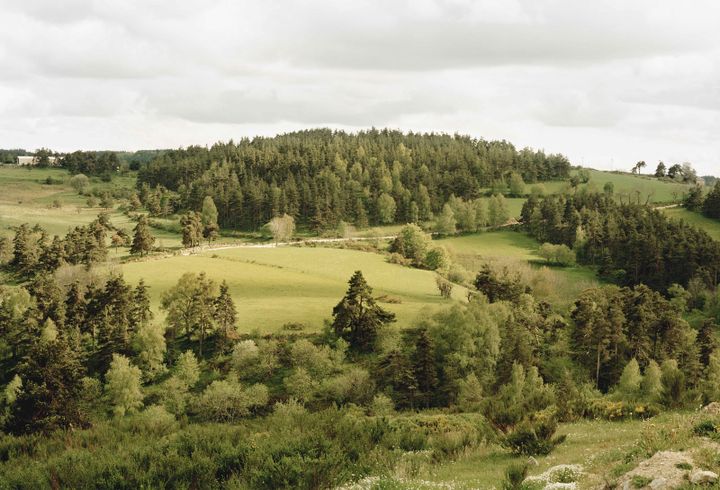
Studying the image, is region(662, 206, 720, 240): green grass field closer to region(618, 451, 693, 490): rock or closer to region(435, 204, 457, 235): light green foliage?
region(435, 204, 457, 235): light green foliage

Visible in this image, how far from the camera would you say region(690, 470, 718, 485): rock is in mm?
13539

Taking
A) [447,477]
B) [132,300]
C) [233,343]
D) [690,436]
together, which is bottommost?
[233,343]

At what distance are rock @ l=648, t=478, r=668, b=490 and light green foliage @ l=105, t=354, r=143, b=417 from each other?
62125 mm

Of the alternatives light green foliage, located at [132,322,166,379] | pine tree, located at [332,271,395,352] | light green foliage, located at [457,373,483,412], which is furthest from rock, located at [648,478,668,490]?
light green foliage, located at [132,322,166,379]

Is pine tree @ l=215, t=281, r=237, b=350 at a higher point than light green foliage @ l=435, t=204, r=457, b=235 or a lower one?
lower

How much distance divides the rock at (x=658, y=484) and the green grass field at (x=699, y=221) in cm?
17487

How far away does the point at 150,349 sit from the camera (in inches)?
2943

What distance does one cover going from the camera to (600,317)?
7712 centimetres

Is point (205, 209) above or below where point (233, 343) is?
above

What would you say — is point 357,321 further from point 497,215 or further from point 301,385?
point 497,215

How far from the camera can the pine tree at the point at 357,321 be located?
82250 millimetres

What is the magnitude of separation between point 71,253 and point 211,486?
121 m

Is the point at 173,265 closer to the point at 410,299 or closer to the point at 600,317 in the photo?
the point at 410,299

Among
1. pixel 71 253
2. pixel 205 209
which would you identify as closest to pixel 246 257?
pixel 71 253
